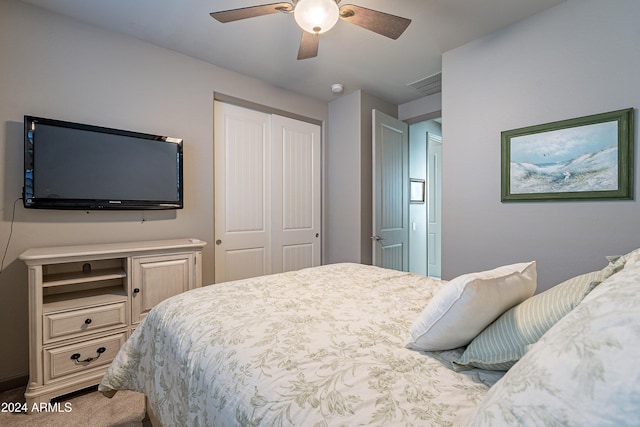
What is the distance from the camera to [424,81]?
124 inches

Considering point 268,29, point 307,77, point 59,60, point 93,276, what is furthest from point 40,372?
point 307,77

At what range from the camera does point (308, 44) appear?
6.40ft

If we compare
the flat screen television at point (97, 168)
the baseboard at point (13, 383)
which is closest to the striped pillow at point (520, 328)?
the flat screen television at point (97, 168)

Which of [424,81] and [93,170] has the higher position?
[424,81]

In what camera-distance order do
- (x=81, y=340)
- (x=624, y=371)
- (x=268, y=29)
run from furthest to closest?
1. (x=268, y=29)
2. (x=81, y=340)
3. (x=624, y=371)

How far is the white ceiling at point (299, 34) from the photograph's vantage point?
201 cm

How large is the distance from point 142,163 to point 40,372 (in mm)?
1546

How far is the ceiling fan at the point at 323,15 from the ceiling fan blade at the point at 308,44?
11 centimetres

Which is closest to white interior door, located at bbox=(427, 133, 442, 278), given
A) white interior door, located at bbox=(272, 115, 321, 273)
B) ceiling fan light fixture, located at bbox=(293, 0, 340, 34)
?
white interior door, located at bbox=(272, 115, 321, 273)

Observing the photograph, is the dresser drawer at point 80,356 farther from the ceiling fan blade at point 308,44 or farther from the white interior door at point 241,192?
the ceiling fan blade at point 308,44

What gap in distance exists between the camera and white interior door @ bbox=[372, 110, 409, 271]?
3.23 m

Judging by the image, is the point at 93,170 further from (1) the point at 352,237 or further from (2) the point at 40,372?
(1) the point at 352,237

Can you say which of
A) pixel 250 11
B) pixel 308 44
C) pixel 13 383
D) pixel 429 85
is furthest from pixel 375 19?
pixel 13 383

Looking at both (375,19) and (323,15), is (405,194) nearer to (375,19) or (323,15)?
(375,19)
